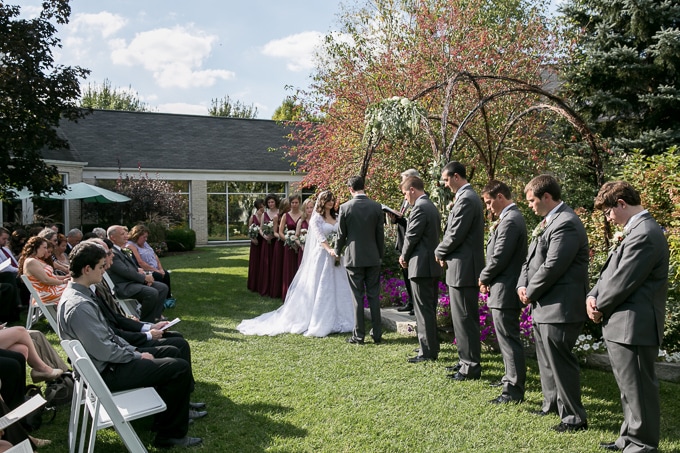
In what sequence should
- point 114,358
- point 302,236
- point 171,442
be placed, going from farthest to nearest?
point 302,236, point 171,442, point 114,358

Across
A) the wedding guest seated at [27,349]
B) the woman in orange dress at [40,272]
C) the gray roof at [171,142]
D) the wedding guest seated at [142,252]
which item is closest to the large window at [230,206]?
the gray roof at [171,142]

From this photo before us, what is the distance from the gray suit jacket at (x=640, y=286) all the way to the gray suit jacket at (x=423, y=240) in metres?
2.68

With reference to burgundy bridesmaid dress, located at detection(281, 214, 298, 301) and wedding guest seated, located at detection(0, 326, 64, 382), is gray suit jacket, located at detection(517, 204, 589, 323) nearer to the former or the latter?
wedding guest seated, located at detection(0, 326, 64, 382)

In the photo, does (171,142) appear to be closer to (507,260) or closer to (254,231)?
(254,231)

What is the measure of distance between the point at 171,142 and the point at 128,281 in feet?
68.6

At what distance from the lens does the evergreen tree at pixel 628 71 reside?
36.7ft

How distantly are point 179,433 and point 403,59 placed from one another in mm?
12548

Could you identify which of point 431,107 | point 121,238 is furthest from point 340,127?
point 121,238

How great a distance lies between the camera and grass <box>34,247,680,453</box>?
4.18m

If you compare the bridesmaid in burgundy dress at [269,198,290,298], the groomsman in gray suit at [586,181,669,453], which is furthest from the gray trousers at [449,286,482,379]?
the bridesmaid in burgundy dress at [269,198,290,298]

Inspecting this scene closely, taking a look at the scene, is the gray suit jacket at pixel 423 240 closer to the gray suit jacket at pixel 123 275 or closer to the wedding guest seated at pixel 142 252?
the gray suit jacket at pixel 123 275

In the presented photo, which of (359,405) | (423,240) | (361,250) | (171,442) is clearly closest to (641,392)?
(359,405)

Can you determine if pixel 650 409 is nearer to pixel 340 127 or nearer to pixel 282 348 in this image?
pixel 282 348

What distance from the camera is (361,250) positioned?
7.26m
